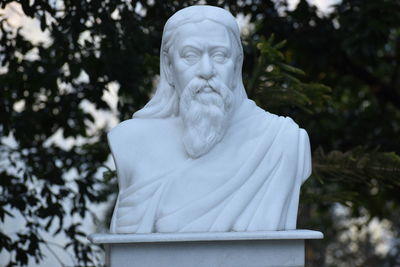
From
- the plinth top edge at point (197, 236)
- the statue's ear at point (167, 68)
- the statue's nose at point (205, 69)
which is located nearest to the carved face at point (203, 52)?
the statue's nose at point (205, 69)

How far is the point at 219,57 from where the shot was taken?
4.29 meters

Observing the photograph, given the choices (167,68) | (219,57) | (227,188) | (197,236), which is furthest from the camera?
(167,68)

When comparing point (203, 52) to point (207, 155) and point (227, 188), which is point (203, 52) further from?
point (227, 188)

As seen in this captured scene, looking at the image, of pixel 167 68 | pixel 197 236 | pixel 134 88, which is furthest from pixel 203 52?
pixel 134 88

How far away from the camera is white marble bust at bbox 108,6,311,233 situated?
4.16 meters

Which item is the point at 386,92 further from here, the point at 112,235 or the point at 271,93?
the point at 112,235

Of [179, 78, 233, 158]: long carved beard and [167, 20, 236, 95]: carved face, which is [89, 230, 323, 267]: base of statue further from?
[167, 20, 236, 95]: carved face

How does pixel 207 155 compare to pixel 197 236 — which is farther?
pixel 207 155

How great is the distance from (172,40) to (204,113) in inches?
18.6

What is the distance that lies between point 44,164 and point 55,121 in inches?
28.8

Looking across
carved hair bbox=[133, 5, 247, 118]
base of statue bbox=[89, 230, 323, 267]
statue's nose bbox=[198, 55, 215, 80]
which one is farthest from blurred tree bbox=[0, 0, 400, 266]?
base of statue bbox=[89, 230, 323, 267]

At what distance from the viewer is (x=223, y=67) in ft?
14.1

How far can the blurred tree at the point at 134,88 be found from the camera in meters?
6.24

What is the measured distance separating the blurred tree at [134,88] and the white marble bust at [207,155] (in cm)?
180
